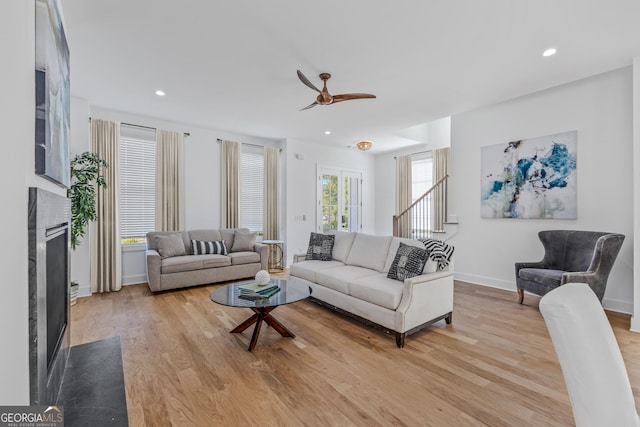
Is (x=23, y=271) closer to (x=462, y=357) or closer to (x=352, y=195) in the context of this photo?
(x=462, y=357)

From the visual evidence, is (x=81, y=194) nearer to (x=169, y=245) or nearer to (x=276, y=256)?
(x=169, y=245)

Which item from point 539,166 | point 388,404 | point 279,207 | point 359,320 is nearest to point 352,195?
point 279,207

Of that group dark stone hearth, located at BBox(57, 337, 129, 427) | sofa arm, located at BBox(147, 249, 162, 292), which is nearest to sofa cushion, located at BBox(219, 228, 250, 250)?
sofa arm, located at BBox(147, 249, 162, 292)

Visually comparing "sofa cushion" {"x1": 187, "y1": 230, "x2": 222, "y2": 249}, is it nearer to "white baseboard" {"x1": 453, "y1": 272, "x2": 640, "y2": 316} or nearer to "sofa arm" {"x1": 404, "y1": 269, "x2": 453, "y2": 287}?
"sofa arm" {"x1": 404, "y1": 269, "x2": 453, "y2": 287}

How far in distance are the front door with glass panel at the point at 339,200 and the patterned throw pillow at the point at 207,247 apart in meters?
2.49

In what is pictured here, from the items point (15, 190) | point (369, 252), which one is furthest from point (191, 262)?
point (15, 190)

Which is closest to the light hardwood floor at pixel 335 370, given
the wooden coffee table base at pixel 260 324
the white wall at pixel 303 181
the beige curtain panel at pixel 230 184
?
the wooden coffee table base at pixel 260 324

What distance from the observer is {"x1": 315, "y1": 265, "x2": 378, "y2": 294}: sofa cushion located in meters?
3.31

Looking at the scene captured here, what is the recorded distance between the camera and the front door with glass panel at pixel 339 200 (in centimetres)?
706

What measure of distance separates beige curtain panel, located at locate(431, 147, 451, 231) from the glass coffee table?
4.09m

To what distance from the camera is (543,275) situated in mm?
3447

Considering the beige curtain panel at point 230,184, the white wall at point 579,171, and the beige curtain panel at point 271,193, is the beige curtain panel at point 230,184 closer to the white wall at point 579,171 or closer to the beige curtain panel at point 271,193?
the beige curtain panel at point 271,193

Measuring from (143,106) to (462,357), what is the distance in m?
5.29

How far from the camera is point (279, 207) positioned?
6520 mm
